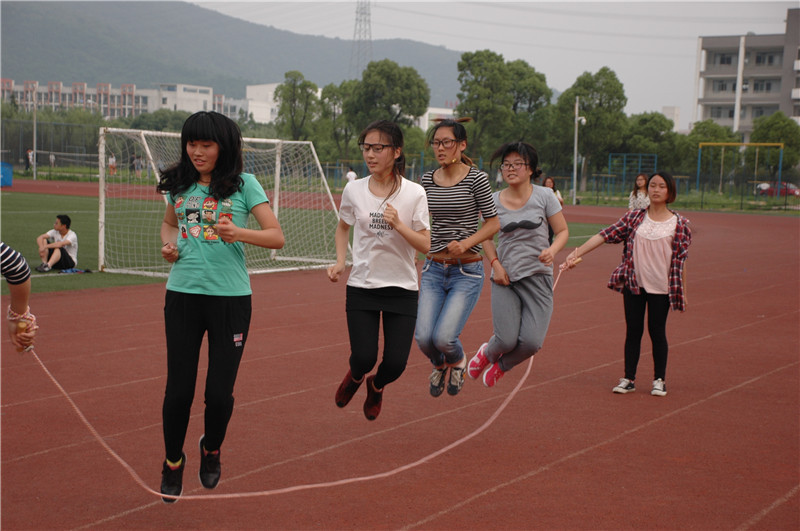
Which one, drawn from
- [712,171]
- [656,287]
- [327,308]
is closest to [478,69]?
[712,171]

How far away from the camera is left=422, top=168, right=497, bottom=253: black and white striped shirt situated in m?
5.99

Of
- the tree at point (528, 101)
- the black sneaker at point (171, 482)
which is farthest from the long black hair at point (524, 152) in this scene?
the tree at point (528, 101)

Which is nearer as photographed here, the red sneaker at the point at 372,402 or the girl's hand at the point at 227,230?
the girl's hand at the point at 227,230

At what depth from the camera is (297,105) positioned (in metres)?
71.7

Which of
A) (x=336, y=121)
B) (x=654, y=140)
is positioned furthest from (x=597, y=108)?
(x=336, y=121)

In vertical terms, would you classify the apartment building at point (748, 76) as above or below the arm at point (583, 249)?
above

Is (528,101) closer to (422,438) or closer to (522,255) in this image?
(522,255)

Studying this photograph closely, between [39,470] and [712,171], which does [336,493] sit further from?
[712,171]

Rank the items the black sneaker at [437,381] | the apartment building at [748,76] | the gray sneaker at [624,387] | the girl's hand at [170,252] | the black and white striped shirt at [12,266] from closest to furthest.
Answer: the black and white striped shirt at [12,266] → the girl's hand at [170,252] → the black sneaker at [437,381] → the gray sneaker at [624,387] → the apartment building at [748,76]

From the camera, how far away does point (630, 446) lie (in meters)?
5.75

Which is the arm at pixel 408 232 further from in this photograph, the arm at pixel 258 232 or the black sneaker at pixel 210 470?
the black sneaker at pixel 210 470

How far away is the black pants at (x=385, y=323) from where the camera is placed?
5379mm

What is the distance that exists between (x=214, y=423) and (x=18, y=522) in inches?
43.1

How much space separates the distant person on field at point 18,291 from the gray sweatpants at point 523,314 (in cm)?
347
